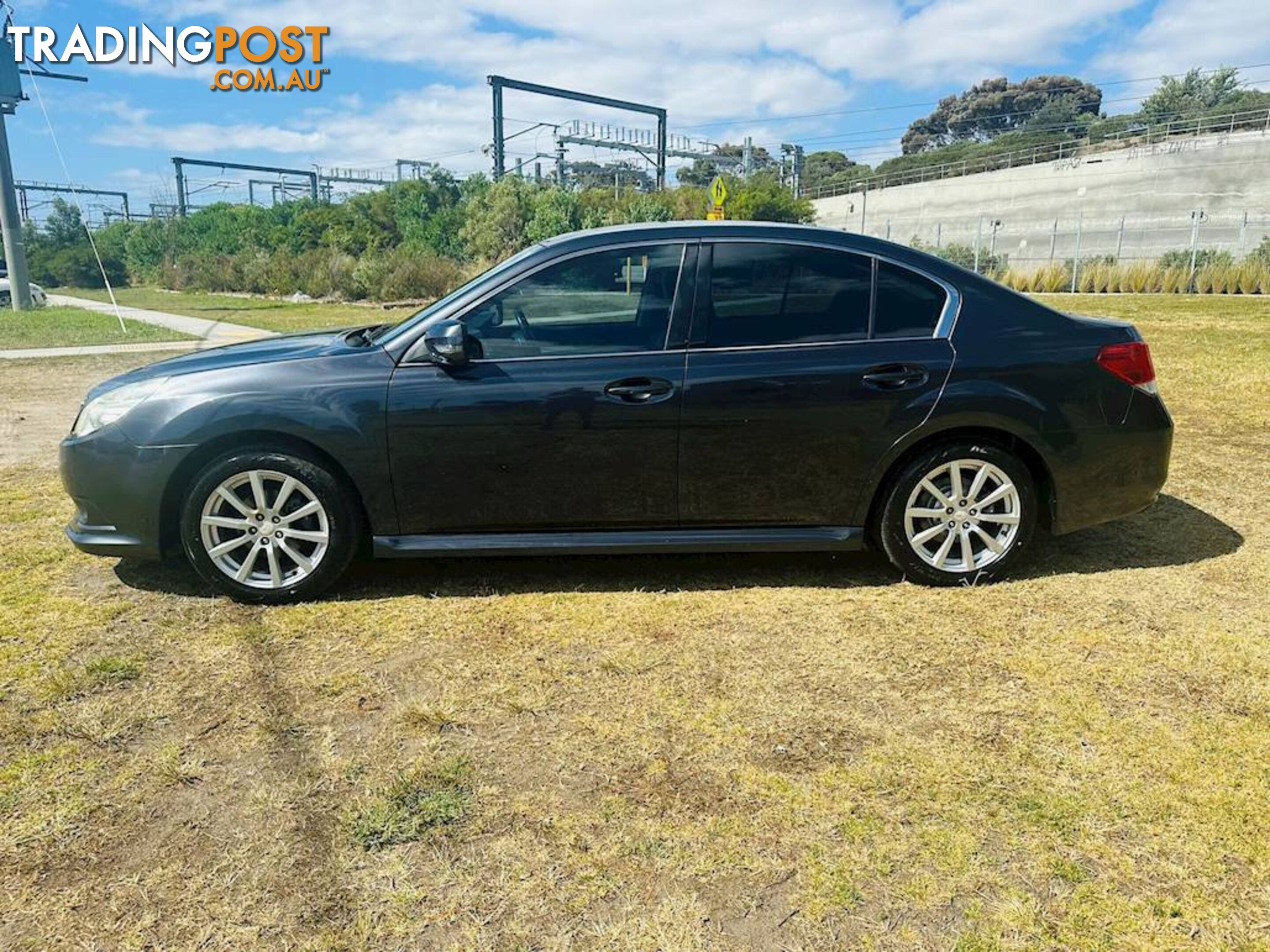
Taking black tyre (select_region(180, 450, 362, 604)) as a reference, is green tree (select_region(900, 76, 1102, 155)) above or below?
above

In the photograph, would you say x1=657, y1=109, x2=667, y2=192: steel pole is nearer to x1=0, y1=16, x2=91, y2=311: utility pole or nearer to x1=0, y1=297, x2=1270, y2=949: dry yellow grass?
x1=0, y1=16, x2=91, y2=311: utility pole

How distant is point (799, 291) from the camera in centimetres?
399

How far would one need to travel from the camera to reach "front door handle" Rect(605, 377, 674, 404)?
3.83 meters

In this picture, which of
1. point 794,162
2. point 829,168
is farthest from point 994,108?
point 794,162

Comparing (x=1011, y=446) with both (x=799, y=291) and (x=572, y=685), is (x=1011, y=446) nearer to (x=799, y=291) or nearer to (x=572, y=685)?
(x=799, y=291)

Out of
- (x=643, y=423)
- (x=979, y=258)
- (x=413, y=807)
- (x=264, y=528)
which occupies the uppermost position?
(x=979, y=258)

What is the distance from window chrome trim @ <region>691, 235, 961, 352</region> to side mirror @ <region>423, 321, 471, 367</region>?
119 centimetres

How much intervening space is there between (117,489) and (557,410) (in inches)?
77.8

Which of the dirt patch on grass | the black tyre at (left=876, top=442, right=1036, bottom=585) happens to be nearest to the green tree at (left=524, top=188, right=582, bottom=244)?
the dirt patch on grass

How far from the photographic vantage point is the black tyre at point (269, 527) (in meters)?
3.83

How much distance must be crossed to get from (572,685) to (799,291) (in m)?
2.05

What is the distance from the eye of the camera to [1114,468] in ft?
13.6

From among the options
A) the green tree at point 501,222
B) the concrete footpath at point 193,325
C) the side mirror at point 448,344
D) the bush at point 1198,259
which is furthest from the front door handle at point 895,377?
the green tree at point 501,222

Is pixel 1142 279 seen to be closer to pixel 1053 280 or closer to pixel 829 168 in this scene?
pixel 1053 280
